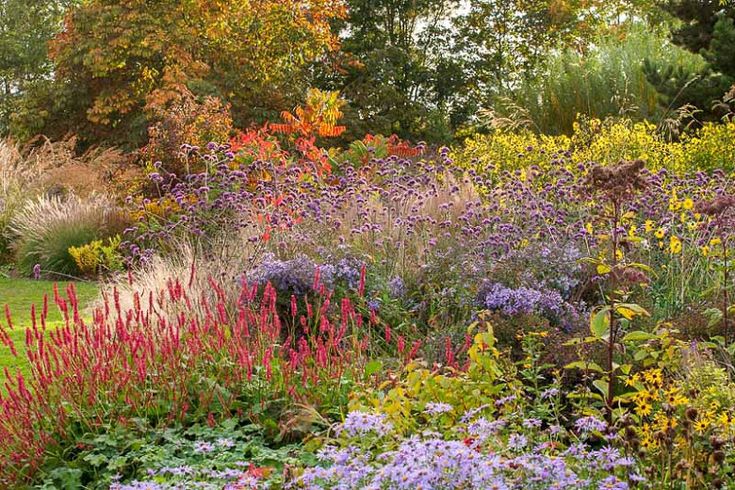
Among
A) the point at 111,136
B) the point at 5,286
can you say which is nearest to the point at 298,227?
the point at 5,286

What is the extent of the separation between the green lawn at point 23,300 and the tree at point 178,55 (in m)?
8.88

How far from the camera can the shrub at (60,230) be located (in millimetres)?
11062

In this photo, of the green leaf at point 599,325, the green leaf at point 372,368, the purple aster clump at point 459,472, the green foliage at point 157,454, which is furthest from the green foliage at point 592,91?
the purple aster clump at point 459,472

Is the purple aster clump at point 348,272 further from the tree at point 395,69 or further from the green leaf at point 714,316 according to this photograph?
the tree at point 395,69

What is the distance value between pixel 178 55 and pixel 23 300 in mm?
11665

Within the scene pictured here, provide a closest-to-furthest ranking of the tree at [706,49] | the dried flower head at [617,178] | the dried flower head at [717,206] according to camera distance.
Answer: the dried flower head at [617,178]
the dried flower head at [717,206]
the tree at [706,49]

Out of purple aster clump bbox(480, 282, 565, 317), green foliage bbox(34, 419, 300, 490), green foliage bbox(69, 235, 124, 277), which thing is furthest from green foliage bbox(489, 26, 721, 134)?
green foliage bbox(34, 419, 300, 490)

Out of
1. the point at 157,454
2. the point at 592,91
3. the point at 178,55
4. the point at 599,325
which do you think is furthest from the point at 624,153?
the point at 178,55

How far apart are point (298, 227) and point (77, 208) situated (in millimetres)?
5409

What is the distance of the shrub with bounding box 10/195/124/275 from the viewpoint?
36.3 ft

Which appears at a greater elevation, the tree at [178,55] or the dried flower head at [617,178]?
the tree at [178,55]

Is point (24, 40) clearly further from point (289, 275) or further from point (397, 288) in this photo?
point (397, 288)

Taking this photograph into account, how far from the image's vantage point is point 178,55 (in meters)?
20.0

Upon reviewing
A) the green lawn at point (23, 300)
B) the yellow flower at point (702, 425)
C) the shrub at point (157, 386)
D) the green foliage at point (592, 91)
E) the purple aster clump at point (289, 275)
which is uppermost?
the green foliage at point (592, 91)
